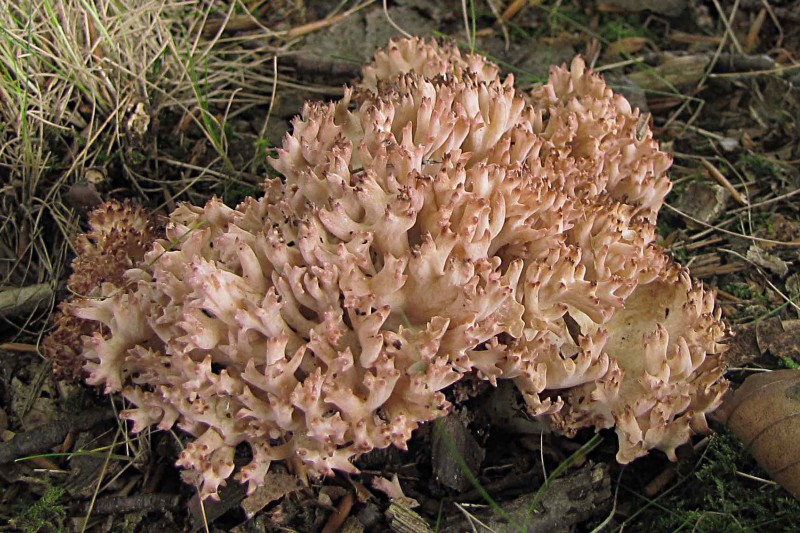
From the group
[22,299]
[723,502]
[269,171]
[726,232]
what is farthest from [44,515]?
[726,232]

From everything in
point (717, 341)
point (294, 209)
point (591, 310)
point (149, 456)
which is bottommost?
point (149, 456)

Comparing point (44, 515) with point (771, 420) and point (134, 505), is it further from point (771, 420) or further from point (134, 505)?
point (771, 420)

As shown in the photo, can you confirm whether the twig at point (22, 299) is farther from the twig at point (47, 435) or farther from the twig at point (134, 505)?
the twig at point (134, 505)

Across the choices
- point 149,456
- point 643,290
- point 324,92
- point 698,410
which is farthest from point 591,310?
point 324,92

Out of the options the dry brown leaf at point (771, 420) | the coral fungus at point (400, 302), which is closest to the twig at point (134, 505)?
the coral fungus at point (400, 302)

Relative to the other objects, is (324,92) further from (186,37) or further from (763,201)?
(763,201)

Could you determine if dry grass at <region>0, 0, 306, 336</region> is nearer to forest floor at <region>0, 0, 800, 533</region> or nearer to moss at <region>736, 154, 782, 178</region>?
forest floor at <region>0, 0, 800, 533</region>
